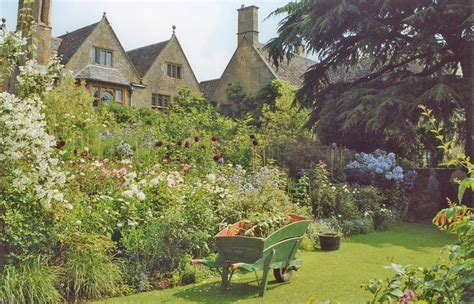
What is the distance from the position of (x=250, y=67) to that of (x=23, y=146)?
24831mm

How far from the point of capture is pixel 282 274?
610 centimetres

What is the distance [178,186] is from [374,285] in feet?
17.5

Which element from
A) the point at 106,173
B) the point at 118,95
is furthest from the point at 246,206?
the point at 118,95

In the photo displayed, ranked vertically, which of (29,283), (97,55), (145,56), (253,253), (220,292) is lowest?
(220,292)

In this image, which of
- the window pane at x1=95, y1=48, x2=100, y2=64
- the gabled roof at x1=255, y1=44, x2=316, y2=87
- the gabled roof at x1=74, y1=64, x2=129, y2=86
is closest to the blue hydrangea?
the gabled roof at x1=255, y1=44, x2=316, y2=87

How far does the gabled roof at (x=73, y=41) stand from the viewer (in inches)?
1070

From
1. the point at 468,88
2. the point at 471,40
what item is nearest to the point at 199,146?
the point at 468,88

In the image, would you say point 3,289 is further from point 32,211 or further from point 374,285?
point 374,285

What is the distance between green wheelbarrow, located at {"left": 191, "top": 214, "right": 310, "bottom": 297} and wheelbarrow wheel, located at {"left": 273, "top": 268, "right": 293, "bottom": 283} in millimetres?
46

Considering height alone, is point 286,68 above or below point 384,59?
above

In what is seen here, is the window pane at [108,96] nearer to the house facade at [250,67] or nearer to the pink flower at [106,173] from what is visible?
the house facade at [250,67]

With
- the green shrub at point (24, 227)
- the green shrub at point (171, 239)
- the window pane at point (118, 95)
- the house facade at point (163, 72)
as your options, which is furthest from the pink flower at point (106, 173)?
the house facade at point (163, 72)

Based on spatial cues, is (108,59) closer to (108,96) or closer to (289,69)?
(108,96)

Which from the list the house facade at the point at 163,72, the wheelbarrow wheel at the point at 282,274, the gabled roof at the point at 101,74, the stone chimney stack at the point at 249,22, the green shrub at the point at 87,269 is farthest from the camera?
the house facade at the point at 163,72
